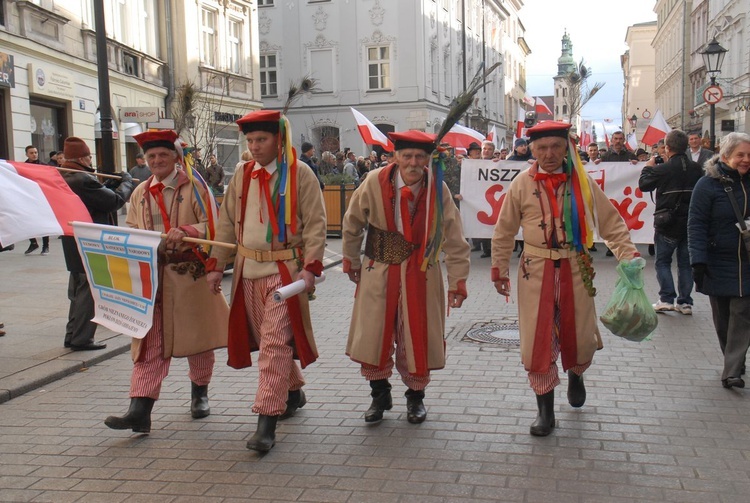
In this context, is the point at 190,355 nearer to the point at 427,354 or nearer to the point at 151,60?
the point at 427,354

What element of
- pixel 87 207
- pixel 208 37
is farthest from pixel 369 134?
pixel 208 37

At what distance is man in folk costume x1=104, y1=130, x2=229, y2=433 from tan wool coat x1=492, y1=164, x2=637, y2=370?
1.83 meters

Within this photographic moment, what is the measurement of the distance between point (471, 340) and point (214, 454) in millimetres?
3410

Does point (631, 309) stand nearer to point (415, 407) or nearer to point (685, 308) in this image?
point (415, 407)

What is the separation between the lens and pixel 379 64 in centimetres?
3866

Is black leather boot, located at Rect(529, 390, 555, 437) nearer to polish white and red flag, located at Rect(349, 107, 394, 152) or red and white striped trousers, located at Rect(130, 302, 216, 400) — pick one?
red and white striped trousers, located at Rect(130, 302, 216, 400)

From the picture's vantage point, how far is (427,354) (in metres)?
4.88

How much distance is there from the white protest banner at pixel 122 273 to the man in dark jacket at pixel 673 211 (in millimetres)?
5578

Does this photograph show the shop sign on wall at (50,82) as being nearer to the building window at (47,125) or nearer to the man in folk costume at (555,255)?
the building window at (47,125)

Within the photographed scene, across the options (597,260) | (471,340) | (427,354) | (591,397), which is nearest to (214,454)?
(427,354)

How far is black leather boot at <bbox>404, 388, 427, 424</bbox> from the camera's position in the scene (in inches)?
196

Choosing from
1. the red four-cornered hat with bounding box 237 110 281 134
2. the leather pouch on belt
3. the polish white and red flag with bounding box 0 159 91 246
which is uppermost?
the red four-cornered hat with bounding box 237 110 281 134

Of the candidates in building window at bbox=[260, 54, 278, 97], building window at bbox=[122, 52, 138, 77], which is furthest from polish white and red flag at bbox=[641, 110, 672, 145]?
building window at bbox=[260, 54, 278, 97]

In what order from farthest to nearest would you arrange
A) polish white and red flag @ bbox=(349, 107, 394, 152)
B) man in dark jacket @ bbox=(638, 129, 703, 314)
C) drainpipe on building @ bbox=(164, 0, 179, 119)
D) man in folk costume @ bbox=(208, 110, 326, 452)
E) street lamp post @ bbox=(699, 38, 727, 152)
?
drainpipe on building @ bbox=(164, 0, 179, 119)
street lamp post @ bbox=(699, 38, 727, 152)
polish white and red flag @ bbox=(349, 107, 394, 152)
man in dark jacket @ bbox=(638, 129, 703, 314)
man in folk costume @ bbox=(208, 110, 326, 452)
